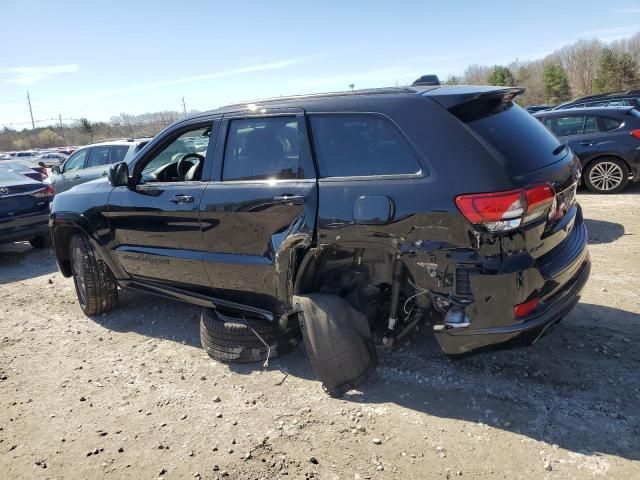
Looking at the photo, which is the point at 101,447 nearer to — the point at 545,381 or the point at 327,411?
the point at 327,411

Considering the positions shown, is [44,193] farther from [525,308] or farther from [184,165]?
[525,308]

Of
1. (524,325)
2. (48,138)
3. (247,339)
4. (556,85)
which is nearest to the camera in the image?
(524,325)

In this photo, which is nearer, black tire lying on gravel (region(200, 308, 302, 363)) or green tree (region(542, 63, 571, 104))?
black tire lying on gravel (region(200, 308, 302, 363))

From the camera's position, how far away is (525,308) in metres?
2.77

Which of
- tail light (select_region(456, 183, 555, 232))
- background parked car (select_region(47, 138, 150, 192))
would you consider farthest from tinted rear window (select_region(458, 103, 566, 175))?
background parked car (select_region(47, 138, 150, 192))

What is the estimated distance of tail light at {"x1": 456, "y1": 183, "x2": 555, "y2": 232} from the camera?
2.62 metres

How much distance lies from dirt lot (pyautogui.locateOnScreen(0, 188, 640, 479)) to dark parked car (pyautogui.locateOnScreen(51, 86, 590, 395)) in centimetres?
30

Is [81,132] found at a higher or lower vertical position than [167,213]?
higher

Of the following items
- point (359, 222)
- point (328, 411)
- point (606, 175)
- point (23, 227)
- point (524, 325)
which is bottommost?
point (328, 411)

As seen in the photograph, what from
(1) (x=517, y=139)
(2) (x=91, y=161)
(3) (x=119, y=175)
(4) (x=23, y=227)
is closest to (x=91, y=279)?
(3) (x=119, y=175)

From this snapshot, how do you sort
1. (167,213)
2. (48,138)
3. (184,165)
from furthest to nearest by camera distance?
(48,138) < (184,165) < (167,213)

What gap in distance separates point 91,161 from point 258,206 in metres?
9.33

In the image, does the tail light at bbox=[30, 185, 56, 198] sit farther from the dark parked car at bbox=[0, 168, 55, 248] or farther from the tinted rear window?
the tinted rear window

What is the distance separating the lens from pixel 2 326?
202 inches
